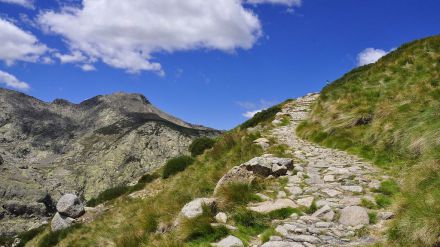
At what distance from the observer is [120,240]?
9.73m

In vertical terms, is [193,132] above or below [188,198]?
above

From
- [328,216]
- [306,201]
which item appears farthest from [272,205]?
Answer: [328,216]

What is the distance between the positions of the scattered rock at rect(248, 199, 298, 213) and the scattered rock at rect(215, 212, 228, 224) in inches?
23.6

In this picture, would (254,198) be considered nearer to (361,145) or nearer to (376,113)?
(361,145)

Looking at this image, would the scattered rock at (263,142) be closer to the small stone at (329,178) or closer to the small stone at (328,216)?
the small stone at (329,178)

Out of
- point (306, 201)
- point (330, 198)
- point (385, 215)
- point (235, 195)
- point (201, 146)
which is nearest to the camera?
point (385, 215)

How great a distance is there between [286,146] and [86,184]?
480 feet

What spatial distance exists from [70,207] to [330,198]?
23.9m

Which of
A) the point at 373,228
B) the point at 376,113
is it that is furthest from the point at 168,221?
the point at 376,113

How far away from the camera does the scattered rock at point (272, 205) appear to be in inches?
351

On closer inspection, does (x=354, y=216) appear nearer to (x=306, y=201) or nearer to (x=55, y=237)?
(x=306, y=201)

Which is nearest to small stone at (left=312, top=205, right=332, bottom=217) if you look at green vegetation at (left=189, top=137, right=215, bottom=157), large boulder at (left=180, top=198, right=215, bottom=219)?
large boulder at (left=180, top=198, right=215, bottom=219)

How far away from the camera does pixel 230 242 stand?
7.54m

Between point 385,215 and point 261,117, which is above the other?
point 261,117
